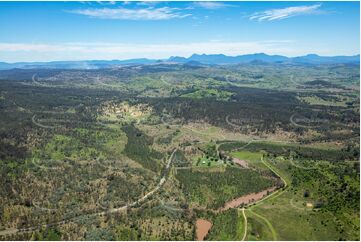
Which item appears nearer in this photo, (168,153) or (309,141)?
(168,153)

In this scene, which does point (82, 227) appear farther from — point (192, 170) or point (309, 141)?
point (309, 141)

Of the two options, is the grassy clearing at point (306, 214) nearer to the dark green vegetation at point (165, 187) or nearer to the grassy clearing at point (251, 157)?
the dark green vegetation at point (165, 187)

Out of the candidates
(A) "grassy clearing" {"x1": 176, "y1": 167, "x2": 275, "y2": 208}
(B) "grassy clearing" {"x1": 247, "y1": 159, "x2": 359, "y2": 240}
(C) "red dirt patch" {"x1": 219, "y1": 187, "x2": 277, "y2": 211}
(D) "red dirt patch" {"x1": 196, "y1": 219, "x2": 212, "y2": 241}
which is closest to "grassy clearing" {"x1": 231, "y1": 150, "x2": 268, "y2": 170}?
(A) "grassy clearing" {"x1": 176, "y1": 167, "x2": 275, "y2": 208}

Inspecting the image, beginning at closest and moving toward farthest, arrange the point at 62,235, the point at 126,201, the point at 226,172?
the point at 62,235
the point at 126,201
the point at 226,172

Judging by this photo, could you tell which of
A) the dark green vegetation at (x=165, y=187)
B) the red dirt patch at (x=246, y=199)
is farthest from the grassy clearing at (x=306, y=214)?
the red dirt patch at (x=246, y=199)

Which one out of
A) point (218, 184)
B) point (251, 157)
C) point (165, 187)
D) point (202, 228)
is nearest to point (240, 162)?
point (251, 157)

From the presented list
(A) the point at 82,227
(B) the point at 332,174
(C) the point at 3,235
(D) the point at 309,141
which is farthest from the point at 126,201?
(D) the point at 309,141

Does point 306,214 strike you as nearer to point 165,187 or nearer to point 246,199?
point 246,199

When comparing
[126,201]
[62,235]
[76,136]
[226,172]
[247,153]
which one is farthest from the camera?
[76,136]
